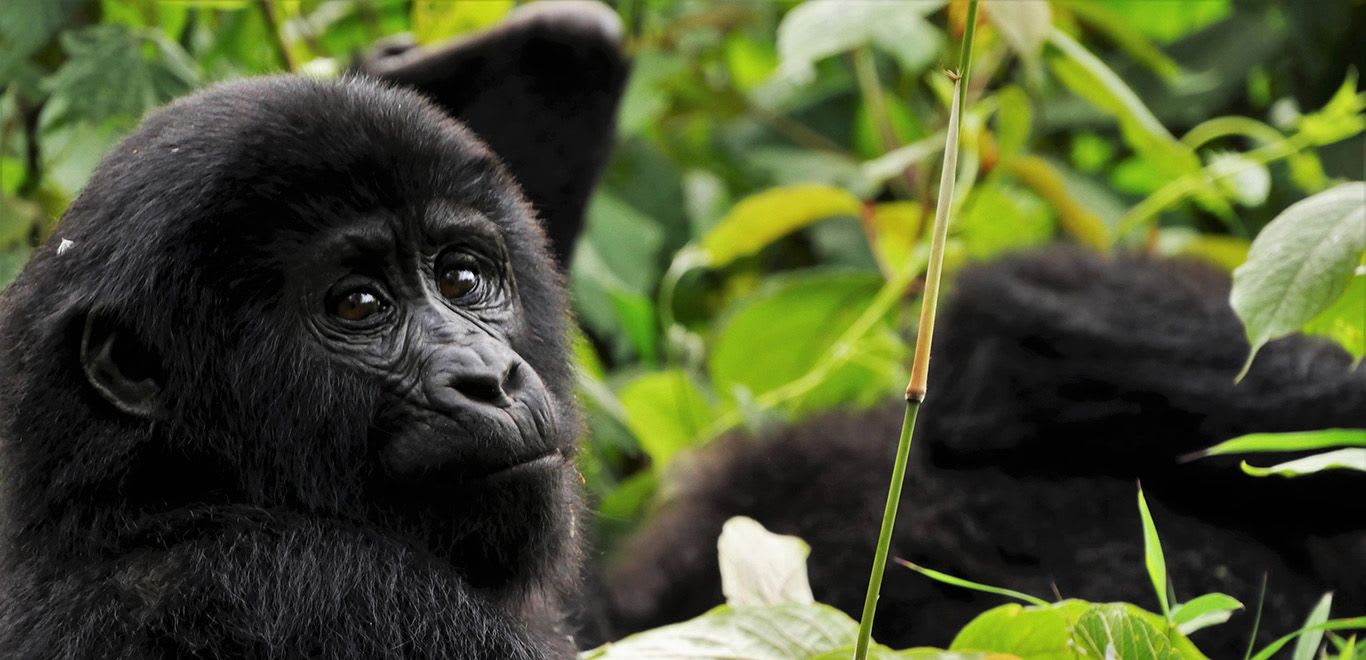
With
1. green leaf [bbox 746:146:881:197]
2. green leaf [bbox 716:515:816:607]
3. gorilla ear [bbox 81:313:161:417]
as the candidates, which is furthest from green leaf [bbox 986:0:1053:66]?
green leaf [bbox 746:146:881:197]

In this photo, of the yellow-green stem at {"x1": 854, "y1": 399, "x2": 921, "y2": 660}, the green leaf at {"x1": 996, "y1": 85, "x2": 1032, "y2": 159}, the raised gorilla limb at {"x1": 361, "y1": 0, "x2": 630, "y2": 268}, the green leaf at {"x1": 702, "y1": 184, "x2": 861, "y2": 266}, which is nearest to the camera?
the yellow-green stem at {"x1": 854, "y1": 399, "x2": 921, "y2": 660}

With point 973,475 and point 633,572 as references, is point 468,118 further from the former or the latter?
point 973,475

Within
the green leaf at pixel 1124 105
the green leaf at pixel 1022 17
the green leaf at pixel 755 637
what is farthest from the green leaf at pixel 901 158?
the green leaf at pixel 755 637

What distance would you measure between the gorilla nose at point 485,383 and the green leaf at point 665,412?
1.47 m

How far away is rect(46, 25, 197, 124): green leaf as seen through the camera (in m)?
2.65

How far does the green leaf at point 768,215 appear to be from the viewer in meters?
3.48

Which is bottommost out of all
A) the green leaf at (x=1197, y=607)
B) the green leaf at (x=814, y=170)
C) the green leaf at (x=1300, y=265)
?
the green leaf at (x=814, y=170)

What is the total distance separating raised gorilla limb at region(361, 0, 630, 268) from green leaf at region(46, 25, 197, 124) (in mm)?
492

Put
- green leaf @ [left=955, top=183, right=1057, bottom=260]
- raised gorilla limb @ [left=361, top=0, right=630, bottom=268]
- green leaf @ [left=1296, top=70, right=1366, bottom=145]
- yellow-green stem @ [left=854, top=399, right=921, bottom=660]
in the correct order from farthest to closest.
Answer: green leaf @ [left=955, top=183, right=1057, bottom=260], raised gorilla limb @ [left=361, top=0, right=630, bottom=268], green leaf @ [left=1296, top=70, right=1366, bottom=145], yellow-green stem @ [left=854, top=399, right=921, bottom=660]

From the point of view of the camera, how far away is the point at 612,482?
3818mm

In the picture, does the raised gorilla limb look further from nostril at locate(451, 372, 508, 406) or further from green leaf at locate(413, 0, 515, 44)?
nostril at locate(451, 372, 508, 406)

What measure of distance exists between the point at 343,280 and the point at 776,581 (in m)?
0.71

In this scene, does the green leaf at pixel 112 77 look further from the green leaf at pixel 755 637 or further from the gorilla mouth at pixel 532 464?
the green leaf at pixel 755 637

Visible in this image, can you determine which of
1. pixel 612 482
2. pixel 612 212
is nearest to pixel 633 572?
pixel 612 482
